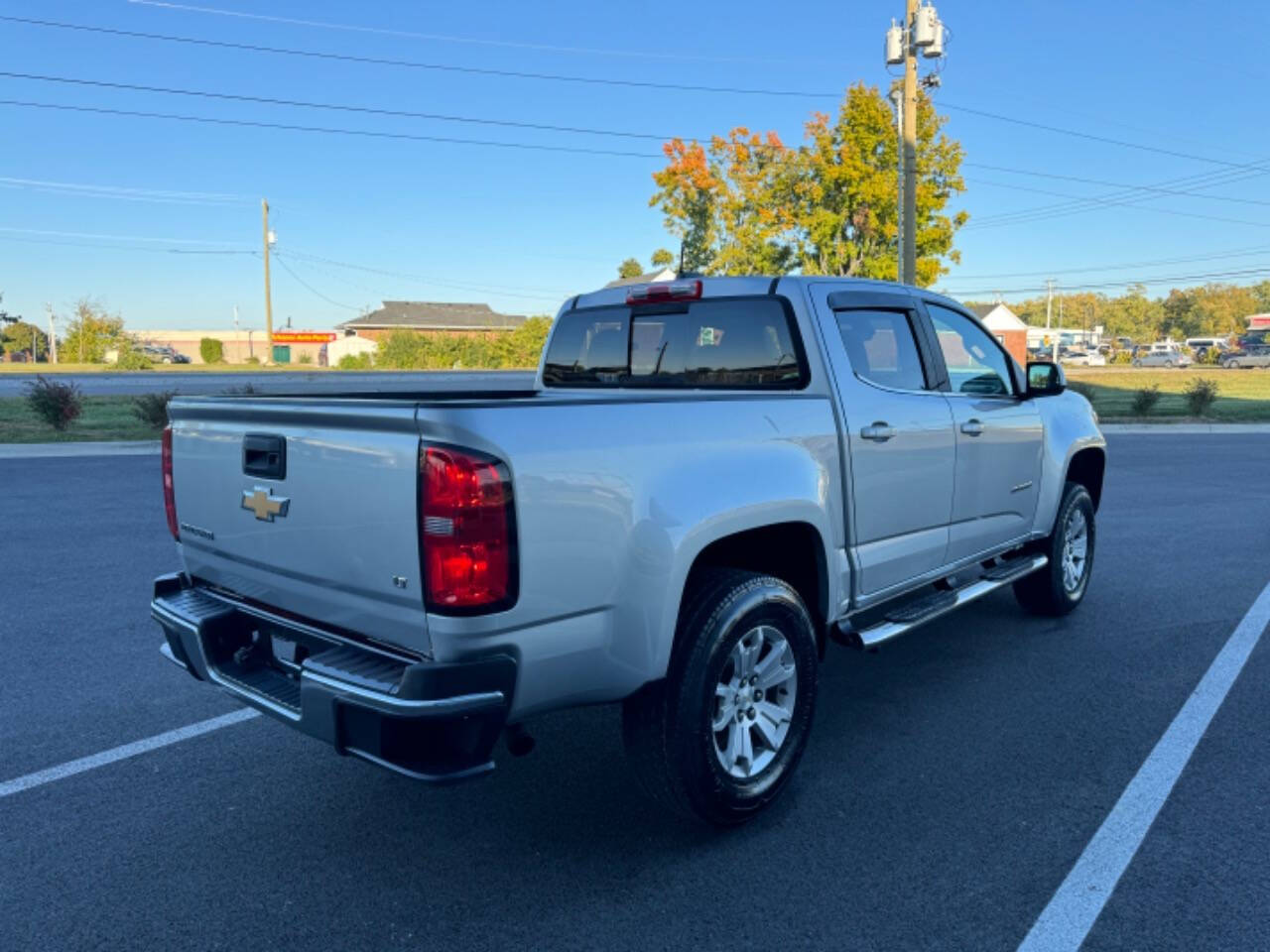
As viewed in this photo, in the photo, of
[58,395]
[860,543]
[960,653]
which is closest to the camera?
[860,543]

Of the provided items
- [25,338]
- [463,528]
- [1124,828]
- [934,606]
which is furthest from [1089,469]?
[25,338]

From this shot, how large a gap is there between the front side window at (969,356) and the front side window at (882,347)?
309 millimetres

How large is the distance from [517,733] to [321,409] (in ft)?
3.71

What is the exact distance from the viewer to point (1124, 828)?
10.7 ft

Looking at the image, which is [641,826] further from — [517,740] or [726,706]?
[517,740]

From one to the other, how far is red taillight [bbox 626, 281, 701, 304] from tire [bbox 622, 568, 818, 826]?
1531 millimetres

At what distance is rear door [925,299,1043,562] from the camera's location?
15.2 feet

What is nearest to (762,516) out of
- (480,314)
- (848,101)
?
(848,101)

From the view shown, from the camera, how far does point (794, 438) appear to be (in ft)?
11.5

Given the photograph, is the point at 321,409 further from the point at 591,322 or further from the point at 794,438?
the point at 591,322

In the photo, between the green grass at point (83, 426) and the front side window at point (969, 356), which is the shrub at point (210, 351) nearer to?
the green grass at point (83, 426)

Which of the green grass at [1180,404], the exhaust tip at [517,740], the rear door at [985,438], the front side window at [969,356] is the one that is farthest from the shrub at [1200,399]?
the exhaust tip at [517,740]

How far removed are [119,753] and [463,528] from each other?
2.37 m

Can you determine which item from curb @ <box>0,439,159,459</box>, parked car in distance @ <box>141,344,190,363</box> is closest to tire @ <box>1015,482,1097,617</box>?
curb @ <box>0,439,159,459</box>
